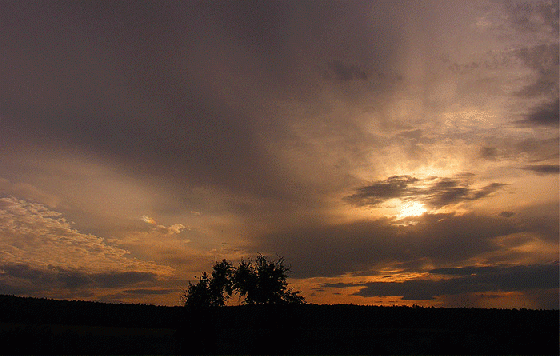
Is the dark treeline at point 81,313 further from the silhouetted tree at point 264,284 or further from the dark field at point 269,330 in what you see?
the silhouetted tree at point 264,284

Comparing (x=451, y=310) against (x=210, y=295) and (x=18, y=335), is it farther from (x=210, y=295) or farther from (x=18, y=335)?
(x=18, y=335)

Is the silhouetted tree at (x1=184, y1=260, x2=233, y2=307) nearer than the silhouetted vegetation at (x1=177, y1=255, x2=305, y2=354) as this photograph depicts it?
No

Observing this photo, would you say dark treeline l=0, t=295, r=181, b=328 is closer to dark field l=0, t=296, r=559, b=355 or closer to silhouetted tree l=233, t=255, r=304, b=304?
dark field l=0, t=296, r=559, b=355

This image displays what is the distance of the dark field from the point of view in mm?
48344

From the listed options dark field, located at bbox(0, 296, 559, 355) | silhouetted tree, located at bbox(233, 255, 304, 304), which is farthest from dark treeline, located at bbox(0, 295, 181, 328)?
silhouetted tree, located at bbox(233, 255, 304, 304)

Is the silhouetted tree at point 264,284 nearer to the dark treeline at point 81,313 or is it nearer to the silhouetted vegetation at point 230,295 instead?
the silhouetted vegetation at point 230,295

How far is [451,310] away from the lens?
96.1 m

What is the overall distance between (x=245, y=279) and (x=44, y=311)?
2202 inches

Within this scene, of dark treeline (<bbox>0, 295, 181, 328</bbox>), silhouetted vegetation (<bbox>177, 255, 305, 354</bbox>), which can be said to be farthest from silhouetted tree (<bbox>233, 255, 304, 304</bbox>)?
dark treeline (<bbox>0, 295, 181, 328</bbox>)

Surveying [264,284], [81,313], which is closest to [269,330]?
[264,284]

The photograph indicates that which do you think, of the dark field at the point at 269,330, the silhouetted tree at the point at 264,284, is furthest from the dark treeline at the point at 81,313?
the silhouetted tree at the point at 264,284

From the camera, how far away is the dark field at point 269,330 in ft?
159

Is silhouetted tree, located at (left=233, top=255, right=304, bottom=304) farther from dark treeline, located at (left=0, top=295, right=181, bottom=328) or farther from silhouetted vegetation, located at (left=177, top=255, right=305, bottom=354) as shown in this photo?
dark treeline, located at (left=0, top=295, right=181, bottom=328)

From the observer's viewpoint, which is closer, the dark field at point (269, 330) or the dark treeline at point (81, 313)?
the dark field at point (269, 330)
